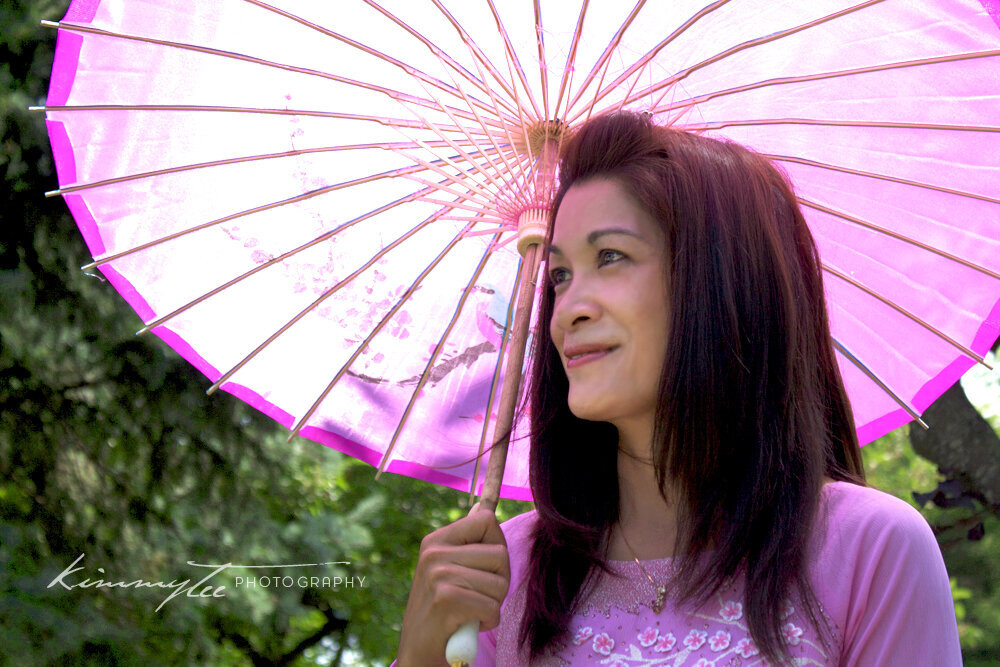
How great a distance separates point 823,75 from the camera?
1.83 m

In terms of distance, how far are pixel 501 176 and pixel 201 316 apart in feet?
2.24

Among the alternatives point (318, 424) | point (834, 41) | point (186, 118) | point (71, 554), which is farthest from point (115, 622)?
point (834, 41)

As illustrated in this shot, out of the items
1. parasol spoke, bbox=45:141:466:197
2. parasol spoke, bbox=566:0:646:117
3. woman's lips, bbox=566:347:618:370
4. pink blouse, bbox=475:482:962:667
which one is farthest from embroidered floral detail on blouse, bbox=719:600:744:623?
parasol spoke, bbox=45:141:466:197

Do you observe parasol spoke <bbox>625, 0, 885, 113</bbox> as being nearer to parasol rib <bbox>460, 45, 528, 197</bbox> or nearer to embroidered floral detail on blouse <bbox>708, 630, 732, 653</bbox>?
parasol rib <bbox>460, 45, 528, 197</bbox>

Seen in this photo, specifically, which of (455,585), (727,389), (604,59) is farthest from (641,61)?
(455,585)

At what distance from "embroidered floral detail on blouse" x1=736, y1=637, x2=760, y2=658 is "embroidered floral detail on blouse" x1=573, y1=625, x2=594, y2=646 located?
26 cm

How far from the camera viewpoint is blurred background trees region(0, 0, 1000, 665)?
159 inches

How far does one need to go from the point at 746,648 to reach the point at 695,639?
0.08 metres

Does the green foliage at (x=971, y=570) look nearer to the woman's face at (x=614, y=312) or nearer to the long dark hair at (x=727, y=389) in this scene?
the long dark hair at (x=727, y=389)

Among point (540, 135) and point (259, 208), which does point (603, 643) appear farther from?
point (259, 208)

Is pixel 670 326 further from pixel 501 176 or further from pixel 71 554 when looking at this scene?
pixel 71 554

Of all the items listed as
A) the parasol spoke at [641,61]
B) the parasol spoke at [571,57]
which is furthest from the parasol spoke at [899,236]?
the parasol spoke at [571,57]

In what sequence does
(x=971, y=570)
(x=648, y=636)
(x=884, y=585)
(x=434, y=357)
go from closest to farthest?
(x=884, y=585), (x=648, y=636), (x=434, y=357), (x=971, y=570)

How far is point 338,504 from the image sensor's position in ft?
22.4
